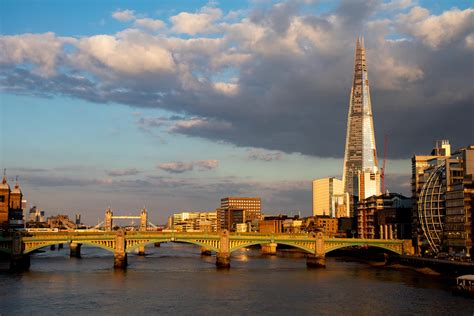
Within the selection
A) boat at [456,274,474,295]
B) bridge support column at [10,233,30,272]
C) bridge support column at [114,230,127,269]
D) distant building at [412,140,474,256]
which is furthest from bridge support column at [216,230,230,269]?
boat at [456,274,474,295]

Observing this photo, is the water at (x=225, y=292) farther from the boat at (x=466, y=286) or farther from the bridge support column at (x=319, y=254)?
the bridge support column at (x=319, y=254)

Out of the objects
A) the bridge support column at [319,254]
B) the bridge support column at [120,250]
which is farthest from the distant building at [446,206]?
the bridge support column at [120,250]

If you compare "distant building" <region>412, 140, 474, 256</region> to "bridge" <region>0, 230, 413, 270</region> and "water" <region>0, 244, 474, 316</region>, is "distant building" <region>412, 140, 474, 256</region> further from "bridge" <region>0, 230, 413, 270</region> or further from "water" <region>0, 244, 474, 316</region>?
"water" <region>0, 244, 474, 316</region>

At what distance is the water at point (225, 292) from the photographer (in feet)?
296

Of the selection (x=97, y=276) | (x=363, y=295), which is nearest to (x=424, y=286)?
(x=363, y=295)

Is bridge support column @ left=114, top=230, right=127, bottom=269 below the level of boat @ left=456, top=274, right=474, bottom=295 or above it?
above

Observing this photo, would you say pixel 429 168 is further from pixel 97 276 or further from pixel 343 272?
pixel 97 276

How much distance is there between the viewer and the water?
3548 inches

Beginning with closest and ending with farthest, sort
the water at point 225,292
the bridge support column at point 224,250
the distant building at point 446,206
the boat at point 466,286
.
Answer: the water at point 225,292
the boat at point 466,286
the distant building at point 446,206
the bridge support column at point 224,250

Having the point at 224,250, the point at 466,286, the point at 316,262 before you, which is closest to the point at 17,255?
the point at 224,250

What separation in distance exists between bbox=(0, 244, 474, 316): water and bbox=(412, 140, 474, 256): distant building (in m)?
16.9

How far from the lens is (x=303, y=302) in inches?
3836

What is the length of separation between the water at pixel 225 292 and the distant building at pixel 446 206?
1691cm

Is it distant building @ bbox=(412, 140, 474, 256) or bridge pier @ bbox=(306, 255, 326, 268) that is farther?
bridge pier @ bbox=(306, 255, 326, 268)
